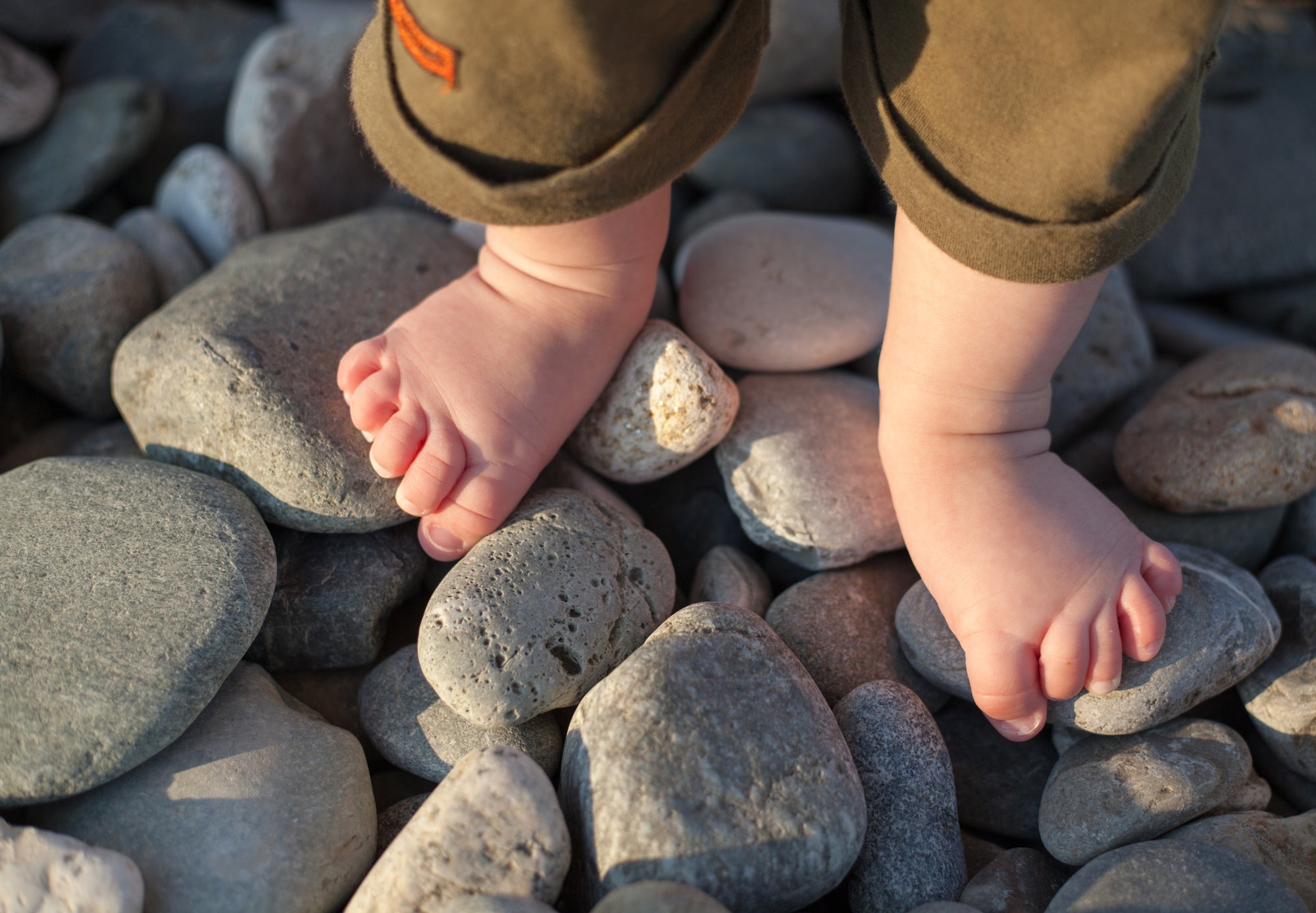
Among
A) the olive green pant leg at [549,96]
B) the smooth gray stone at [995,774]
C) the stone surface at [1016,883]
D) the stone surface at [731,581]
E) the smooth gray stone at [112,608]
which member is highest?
the olive green pant leg at [549,96]

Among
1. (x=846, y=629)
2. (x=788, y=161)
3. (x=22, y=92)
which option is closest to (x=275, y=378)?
(x=846, y=629)

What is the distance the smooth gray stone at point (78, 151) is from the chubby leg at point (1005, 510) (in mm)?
1914

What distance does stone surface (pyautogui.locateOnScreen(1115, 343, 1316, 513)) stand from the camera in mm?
1721

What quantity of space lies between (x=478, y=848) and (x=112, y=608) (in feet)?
2.20

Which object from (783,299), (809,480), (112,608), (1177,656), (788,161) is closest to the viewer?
(112,608)

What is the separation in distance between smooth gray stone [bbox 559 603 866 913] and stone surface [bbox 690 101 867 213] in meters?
1.54

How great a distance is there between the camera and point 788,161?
2576 millimetres

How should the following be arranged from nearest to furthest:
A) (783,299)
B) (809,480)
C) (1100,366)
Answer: (809,480) < (783,299) < (1100,366)

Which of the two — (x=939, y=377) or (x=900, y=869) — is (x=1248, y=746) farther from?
(x=939, y=377)

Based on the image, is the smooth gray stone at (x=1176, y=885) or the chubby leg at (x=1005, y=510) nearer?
the smooth gray stone at (x=1176, y=885)

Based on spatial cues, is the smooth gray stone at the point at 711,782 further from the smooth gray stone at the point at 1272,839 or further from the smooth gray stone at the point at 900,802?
the smooth gray stone at the point at 1272,839

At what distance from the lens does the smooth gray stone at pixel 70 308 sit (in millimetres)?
1901

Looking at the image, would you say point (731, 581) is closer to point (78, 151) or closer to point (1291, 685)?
point (1291, 685)

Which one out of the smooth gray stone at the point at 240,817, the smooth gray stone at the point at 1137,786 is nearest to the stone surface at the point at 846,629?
the smooth gray stone at the point at 1137,786
